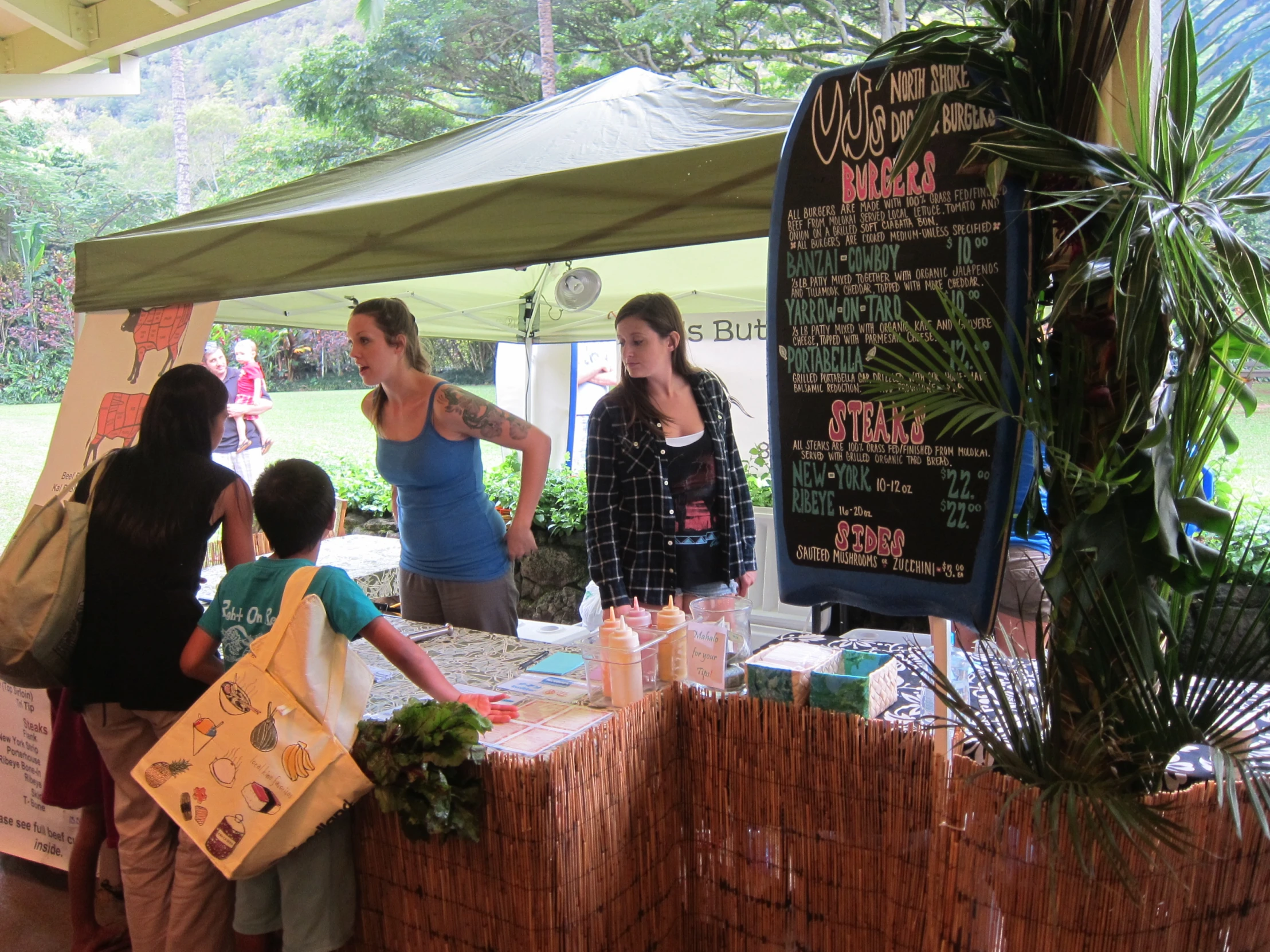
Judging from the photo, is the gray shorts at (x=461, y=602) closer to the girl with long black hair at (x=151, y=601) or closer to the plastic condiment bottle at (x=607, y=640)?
the girl with long black hair at (x=151, y=601)

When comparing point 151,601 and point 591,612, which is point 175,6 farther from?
point 151,601

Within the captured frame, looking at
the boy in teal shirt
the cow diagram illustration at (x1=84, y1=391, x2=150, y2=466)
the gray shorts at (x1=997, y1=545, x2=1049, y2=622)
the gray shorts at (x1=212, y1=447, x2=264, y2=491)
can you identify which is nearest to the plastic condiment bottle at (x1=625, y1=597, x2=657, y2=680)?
the boy in teal shirt

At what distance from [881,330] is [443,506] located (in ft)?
5.39

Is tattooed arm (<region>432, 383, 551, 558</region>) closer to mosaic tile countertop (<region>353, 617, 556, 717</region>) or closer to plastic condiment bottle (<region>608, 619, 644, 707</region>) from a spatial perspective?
mosaic tile countertop (<region>353, 617, 556, 717</region>)

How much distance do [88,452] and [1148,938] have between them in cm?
331

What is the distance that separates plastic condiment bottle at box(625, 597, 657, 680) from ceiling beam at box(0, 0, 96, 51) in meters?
4.82

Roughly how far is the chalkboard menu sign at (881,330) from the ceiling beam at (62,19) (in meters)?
4.92

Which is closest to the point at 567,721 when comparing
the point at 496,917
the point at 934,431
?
the point at 496,917

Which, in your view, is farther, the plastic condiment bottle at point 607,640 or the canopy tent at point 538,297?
the canopy tent at point 538,297

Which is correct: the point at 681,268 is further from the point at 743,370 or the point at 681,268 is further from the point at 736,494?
the point at 736,494

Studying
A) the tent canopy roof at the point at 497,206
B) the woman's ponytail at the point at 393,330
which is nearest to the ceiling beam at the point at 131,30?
the tent canopy roof at the point at 497,206

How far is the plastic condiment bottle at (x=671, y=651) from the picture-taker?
215cm

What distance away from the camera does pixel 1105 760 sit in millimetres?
1456

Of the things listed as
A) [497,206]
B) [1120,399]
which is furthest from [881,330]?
[497,206]
